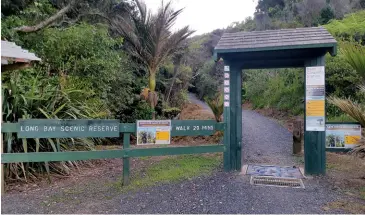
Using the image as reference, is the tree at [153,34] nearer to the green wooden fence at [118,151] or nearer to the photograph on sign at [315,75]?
the green wooden fence at [118,151]

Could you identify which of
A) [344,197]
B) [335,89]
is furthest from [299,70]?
[344,197]

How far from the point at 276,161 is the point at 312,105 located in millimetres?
1974

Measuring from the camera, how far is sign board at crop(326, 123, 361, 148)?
562cm

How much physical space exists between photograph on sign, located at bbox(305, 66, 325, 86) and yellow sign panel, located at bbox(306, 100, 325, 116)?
0.34 meters

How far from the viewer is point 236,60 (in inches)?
246

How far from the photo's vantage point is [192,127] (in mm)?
5691

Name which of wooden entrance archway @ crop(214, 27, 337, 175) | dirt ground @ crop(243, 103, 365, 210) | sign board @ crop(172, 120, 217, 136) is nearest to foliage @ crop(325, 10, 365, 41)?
dirt ground @ crop(243, 103, 365, 210)

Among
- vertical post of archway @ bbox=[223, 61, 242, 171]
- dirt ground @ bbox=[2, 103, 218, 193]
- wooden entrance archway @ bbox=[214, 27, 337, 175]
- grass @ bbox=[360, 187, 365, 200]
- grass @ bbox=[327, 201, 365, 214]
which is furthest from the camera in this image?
vertical post of archway @ bbox=[223, 61, 242, 171]

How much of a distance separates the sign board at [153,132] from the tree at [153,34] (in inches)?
185

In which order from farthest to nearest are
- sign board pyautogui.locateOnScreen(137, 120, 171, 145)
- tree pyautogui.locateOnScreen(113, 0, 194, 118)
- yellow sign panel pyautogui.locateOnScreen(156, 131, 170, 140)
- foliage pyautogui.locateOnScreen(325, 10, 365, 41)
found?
1. foliage pyautogui.locateOnScreen(325, 10, 365, 41)
2. tree pyautogui.locateOnScreen(113, 0, 194, 118)
3. yellow sign panel pyautogui.locateOnScreen(156, 131, 170, 140)
4. sign board pyautogui.locateOnScreen(137, 120, 171, 145)

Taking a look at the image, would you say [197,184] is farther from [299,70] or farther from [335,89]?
[299,70]

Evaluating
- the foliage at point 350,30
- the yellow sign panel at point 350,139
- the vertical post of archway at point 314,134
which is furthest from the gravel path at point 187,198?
the foliage at point 350,30

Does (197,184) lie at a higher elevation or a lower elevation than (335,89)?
lower

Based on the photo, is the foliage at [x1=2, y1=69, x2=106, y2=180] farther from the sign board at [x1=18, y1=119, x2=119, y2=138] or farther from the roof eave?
the roof eave
